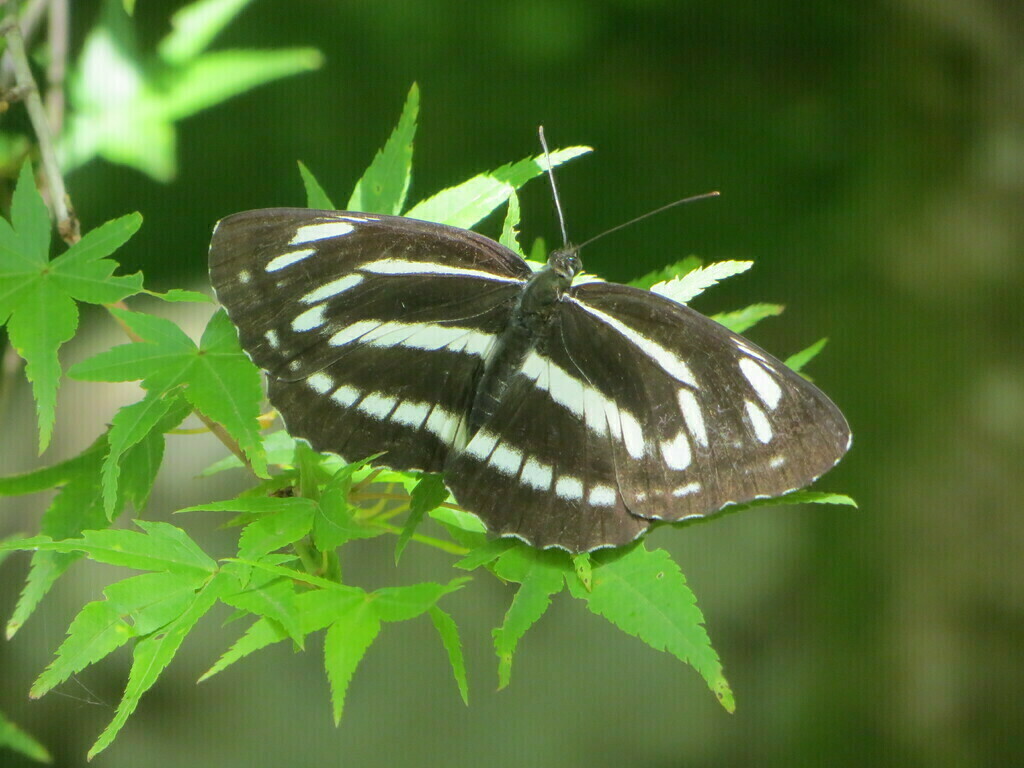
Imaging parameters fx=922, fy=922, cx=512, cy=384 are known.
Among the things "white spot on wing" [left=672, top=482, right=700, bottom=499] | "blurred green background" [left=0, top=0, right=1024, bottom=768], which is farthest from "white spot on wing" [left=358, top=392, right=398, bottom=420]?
"blurred green background" [left=0, top=0, right=1024, bottom=768]

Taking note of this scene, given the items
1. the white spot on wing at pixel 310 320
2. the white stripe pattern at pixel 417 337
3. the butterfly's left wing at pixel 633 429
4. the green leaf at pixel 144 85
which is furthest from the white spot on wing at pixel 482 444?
the green leaf at pixel 144 85

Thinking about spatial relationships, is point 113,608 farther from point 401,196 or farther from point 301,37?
point 301,37

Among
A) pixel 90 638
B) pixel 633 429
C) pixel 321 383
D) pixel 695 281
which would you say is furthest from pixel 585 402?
pixel 90 638

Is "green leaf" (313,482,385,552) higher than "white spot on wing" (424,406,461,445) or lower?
higher

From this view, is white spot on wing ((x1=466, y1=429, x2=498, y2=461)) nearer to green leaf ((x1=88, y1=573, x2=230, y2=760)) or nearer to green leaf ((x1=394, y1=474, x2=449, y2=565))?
green leaf ((x1=394, y1=474, x2=449, y2=565))

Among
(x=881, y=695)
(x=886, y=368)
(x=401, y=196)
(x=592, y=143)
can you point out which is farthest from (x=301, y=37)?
(x=881, y=695)

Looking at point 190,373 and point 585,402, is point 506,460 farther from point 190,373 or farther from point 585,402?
point 190,373
